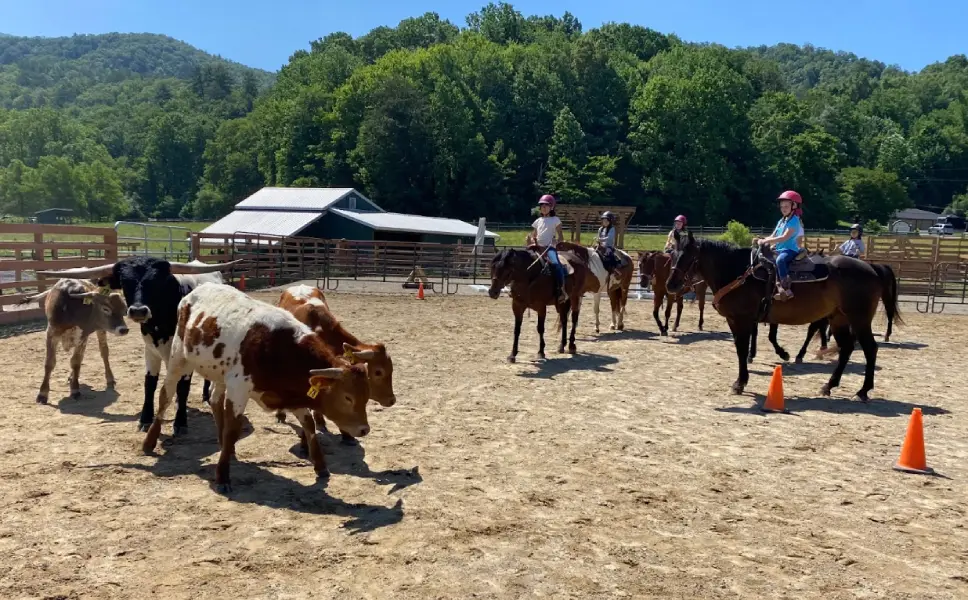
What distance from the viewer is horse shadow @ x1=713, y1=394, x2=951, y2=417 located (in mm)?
8531

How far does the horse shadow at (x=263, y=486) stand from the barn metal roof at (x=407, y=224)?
33.8 metres

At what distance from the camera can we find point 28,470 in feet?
18.7

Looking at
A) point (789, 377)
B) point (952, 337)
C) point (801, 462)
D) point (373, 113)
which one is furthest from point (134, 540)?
point (373, 113)

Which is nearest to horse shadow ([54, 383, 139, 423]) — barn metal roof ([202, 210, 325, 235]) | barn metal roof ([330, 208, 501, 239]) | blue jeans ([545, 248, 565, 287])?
blue jeans ([545, 248, 565, 287])

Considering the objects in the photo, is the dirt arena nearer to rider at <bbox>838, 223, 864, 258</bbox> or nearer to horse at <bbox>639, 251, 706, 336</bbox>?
horse at <bbox>639, 251, 706, 336</bbox>

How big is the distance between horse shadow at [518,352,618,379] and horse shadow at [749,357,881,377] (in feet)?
7.90

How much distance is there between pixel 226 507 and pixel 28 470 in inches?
77.3

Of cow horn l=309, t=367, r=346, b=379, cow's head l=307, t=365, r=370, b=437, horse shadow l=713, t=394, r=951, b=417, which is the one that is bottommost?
horse shadow l=713, t=394, r=951, b=417

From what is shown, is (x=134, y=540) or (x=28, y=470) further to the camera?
(x=28, y=470)

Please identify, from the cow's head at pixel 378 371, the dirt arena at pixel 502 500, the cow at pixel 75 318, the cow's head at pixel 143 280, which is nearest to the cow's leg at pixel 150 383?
the dirt arena at pixel 502 500

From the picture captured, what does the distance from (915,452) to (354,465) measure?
5127 mm

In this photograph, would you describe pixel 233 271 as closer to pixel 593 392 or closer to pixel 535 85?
pixel 593 392

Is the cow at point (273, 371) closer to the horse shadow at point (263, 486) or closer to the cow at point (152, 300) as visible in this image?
the horse shadow at point (263, 486)

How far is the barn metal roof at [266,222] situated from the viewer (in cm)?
3819
